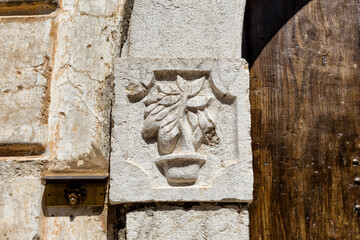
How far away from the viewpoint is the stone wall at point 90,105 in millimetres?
1176

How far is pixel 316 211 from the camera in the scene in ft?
4.58

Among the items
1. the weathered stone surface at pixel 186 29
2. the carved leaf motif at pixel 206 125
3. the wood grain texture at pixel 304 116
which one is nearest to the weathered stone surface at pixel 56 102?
the weathered stone surface at pixel 186 29

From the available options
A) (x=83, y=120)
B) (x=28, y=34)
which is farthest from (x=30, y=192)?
(x=28, y=34)

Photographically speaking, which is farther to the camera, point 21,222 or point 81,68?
point 81,68

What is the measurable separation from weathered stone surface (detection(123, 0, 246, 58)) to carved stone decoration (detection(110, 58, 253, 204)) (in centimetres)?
5

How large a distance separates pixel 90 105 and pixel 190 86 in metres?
0.38

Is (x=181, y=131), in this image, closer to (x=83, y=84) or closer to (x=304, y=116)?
(x=83, y=84)

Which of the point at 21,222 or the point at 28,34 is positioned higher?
the point at 28,34

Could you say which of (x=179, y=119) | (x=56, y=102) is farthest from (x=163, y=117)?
(x=56, y=102)

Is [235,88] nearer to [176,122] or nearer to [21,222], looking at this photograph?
[176,122]

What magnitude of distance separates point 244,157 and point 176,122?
10.0 inches

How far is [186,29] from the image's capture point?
1312 millimetres

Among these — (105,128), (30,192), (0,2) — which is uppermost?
(0,2)

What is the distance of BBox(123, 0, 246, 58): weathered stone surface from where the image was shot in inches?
50.9
